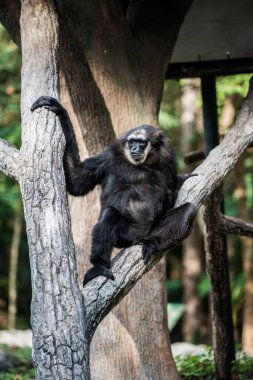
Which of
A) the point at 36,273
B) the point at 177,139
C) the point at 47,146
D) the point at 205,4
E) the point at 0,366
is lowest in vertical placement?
the point at 0,366

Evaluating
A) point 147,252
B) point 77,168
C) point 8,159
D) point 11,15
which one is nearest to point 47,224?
point 8,159

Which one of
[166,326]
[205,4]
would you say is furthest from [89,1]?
[166,326]

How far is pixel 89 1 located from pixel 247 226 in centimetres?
326

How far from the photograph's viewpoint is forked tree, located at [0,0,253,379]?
13.4 ft

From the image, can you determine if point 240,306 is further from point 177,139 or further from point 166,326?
point 166,326

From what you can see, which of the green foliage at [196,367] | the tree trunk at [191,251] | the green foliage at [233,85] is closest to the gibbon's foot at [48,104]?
the green foliage at [196,367]

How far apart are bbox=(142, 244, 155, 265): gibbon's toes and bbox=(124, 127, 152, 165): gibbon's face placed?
1.03m

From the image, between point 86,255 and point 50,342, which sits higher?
point 86,255

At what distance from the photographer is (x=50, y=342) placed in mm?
3859

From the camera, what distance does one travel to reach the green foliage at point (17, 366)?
8.56 metres

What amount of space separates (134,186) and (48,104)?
4.11 feet

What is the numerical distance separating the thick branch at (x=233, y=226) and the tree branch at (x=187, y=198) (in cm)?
111

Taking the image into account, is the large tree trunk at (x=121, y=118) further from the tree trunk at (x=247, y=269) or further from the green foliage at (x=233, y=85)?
the tree trunk at (x=247, y=269)

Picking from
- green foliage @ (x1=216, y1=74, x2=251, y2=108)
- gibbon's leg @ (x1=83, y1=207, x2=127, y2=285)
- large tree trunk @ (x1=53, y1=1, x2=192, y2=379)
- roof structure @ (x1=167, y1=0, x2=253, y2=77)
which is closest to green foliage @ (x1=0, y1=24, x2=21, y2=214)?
green foliage @ (x1=216, y1=74, x2=251, y2=108)
